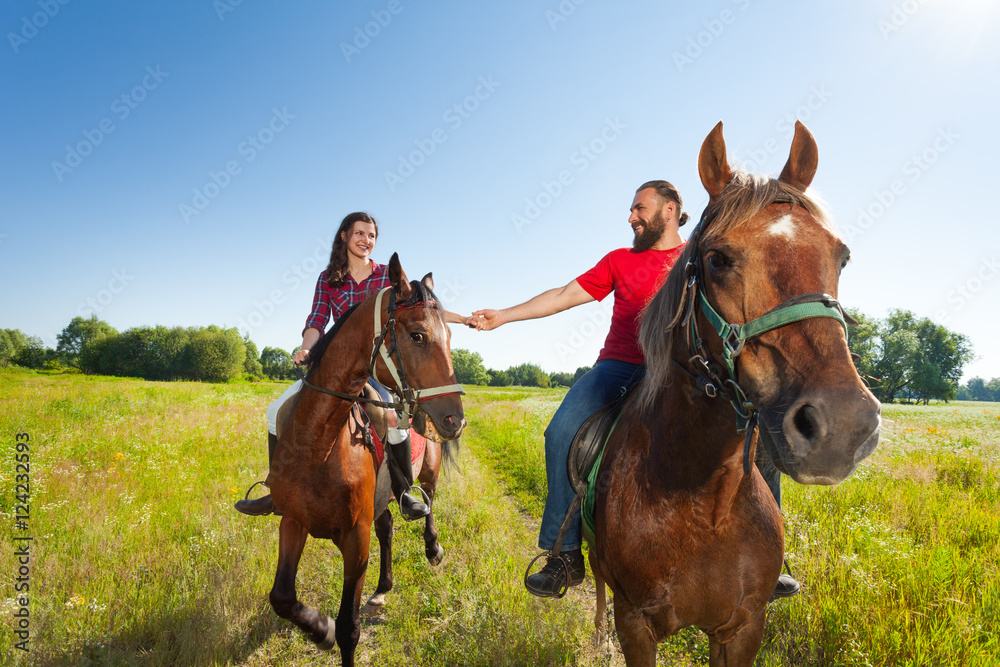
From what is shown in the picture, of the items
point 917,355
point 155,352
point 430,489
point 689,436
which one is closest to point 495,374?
point 155,352

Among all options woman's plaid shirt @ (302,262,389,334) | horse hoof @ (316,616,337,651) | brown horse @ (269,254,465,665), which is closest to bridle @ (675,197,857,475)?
brown horse @ (269,254,465,665)

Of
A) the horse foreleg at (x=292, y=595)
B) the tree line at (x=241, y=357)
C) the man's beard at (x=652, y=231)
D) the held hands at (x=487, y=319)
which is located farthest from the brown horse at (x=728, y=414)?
the tree line at (x=241, y=357)

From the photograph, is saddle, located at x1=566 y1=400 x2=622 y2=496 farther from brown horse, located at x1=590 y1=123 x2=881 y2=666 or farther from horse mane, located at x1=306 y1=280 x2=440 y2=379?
horse mane, located at x1=306 y1=280 x2=440 y2=379

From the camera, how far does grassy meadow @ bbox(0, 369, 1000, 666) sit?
141 inches

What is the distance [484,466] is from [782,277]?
417 inches

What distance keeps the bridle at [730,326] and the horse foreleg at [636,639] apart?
1.26 meters

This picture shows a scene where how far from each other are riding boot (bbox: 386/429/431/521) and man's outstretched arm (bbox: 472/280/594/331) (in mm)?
1610

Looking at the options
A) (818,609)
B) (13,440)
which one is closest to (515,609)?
(818,609)

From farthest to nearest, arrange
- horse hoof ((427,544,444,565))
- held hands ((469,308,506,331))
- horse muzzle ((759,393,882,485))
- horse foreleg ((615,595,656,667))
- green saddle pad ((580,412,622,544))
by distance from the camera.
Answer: horse hoof ((427,544,444,565)) < held hands ((469,308,506,331)) < green saddle pad ((580,412,622,544)) < horse foreleg ((615,595,656,667)) < horse muzzle ((759,393,882,485))

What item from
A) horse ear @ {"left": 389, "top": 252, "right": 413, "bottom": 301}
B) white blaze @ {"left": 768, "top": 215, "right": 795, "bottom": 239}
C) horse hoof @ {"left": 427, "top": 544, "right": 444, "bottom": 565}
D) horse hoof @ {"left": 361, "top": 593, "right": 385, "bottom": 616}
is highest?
horse ear @ {"left": 389, "top": 252, "right": 413, "bottom": 301}

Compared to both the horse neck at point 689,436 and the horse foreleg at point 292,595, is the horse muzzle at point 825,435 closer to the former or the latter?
the horse neck at point 689,436

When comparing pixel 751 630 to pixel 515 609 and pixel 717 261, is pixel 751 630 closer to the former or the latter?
pixel 717 261

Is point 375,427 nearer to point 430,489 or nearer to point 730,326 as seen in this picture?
point 430,489

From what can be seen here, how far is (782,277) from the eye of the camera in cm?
161
